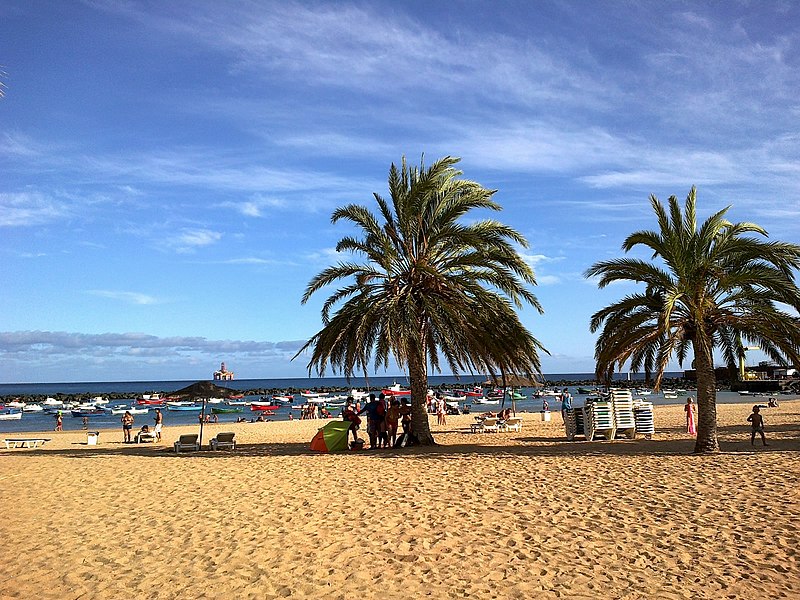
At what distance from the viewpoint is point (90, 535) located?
30.2 ft

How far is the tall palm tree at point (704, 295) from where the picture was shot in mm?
15156

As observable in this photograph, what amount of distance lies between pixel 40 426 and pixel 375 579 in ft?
178

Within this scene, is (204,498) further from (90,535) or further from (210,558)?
(210,558)

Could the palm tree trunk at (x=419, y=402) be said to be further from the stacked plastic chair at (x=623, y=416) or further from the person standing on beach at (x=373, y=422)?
the stacked plastic chair at (x=623, y=416)

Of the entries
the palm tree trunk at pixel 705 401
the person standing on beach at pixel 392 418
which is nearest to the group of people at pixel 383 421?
the person standing on beach at pixel 392 418

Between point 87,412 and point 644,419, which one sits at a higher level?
point 644,419

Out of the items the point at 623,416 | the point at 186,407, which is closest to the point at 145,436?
the point at 623,416

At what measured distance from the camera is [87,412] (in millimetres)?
69625

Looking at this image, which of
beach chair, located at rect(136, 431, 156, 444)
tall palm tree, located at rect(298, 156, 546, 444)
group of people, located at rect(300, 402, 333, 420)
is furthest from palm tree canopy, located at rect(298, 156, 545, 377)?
group of people, located at rect(300, 402, 333, 420)

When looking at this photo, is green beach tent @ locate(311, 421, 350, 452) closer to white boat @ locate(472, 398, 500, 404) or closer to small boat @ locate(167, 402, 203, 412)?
white boat @ locate(472, 398, 500, 404)

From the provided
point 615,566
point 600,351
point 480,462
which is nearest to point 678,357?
point 600,351

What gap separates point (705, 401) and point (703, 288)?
2733 mm

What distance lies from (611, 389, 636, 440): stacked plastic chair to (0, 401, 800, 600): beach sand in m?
5.01

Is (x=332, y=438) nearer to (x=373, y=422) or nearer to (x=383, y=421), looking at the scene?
(x=373, y=422)
